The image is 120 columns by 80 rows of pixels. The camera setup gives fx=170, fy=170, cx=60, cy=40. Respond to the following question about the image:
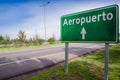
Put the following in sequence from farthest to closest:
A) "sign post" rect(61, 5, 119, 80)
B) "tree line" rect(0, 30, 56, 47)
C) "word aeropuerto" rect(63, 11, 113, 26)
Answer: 1. "tree line" rect(0, 30, 56, 47)
2. "word aeropuerto" rect(63, 11, 113, 26)
3. "sign post" rect(61, 5, 119, 80)

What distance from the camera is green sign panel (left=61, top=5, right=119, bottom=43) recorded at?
→ 4637 millimetres

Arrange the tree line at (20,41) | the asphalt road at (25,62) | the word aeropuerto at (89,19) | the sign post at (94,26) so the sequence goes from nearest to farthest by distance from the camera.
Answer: the sign post at (94,26), the word aeropuerto at (89,19), the asphalt road at (25,62), the tree line at (20,41)

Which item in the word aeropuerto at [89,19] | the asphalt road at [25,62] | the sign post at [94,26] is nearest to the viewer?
the sign post at [94,26]

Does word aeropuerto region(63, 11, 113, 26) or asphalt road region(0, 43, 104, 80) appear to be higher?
word aeropuerto region(63, 11, 113, 26)

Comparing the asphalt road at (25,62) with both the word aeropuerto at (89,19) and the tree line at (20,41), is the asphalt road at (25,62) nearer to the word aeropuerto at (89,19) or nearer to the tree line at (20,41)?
the word aeropuerto at (89,19)

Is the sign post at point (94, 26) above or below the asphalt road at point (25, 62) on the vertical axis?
above

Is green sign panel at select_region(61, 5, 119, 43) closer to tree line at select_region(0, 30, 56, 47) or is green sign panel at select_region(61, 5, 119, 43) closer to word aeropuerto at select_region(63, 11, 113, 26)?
word aeropuerto at select_region(63, 11, 113, 26)

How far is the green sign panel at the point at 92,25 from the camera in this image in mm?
4637

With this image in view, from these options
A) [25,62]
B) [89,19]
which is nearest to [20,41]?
[25,62]

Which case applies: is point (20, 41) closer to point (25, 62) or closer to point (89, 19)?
point (25, 62)

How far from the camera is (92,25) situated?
5324 mm

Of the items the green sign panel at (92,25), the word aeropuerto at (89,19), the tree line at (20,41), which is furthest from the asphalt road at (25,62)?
the tree line at (20,41)

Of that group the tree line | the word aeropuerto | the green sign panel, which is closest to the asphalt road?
the green sign panel

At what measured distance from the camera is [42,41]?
40094 mm
